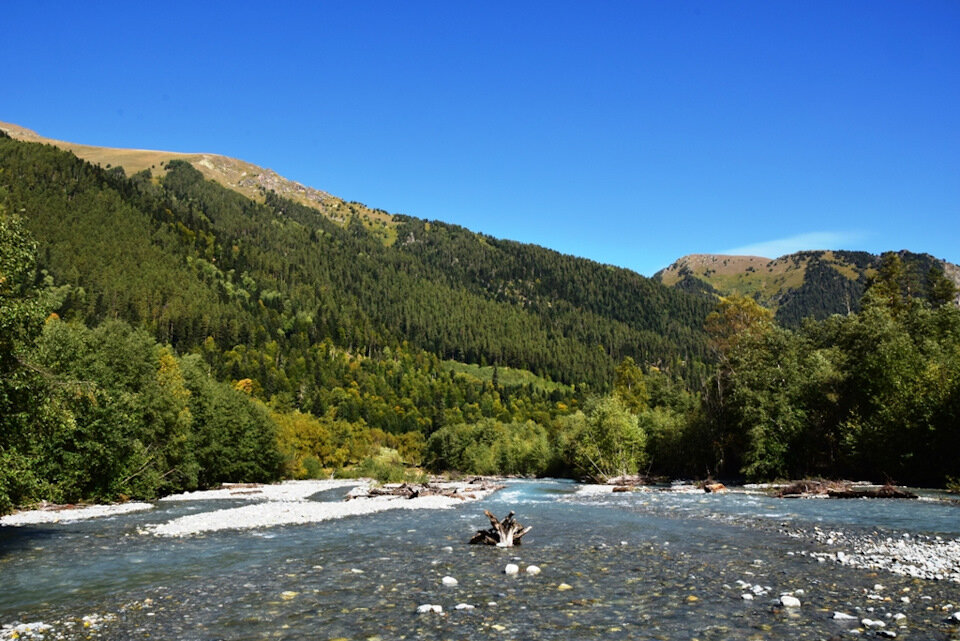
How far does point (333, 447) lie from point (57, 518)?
336 feet

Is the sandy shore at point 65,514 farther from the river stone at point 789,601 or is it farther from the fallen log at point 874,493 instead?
the fallen log at point 874,493

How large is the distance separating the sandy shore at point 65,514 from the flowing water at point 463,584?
332 centimetres

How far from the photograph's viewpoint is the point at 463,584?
16328mm

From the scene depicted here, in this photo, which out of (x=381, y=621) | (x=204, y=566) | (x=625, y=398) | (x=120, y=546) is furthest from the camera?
(x=625, y=398)

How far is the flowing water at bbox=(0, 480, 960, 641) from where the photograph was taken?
475 inches

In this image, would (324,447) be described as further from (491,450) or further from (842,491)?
(842,491)

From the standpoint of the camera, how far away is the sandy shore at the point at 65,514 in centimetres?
3273

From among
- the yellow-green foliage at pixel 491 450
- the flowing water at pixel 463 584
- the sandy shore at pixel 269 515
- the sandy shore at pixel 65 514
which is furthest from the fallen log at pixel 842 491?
the yellow-green foliage at pixel 491 450

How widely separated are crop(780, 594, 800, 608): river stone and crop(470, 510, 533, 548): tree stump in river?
444 inches

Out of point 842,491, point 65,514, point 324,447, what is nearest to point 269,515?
point 65,514

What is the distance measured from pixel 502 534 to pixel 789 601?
12.2 meters

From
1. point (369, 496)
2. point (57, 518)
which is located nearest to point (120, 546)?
point (57, 518)

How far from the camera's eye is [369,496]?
57.8m

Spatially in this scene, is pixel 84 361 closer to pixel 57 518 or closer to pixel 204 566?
pixel 57 518
